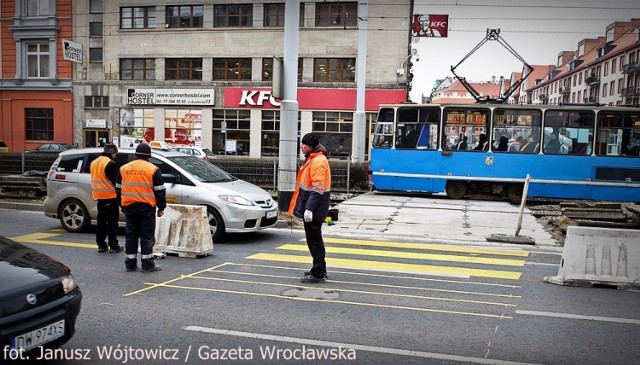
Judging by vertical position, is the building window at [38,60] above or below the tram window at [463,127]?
above

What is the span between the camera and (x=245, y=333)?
201 inches

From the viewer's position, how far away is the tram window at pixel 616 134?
17.2 meters

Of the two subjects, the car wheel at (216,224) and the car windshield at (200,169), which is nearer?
the car wheel at (216,224)

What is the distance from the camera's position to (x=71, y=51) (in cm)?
3177

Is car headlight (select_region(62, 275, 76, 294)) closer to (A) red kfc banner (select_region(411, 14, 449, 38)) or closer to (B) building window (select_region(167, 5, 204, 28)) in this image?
(A) red kfc banner (select_region(411, 14, 449, 38))

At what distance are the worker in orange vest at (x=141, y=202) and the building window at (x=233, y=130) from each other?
Result: 28499mm

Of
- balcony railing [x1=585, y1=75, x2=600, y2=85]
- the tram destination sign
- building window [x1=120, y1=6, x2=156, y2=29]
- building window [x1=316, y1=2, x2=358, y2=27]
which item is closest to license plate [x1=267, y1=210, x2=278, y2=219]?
building window [x1=316, y1=2, x2=358, y2=27]

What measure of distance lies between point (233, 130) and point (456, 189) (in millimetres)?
20805

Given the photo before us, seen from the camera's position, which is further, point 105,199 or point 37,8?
point 37,8

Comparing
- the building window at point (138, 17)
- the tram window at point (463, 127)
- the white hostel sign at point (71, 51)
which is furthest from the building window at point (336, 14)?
the tram window at point (463, 127)

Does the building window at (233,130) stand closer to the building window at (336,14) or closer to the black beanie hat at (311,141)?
the building window at (336,14)

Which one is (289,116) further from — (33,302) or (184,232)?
(33,302)

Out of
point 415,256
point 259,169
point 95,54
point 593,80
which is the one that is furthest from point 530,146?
point 593,80

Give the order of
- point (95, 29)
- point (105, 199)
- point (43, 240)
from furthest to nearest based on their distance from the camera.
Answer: point (95, 29)
point (43, 240)
point (105, 199)
